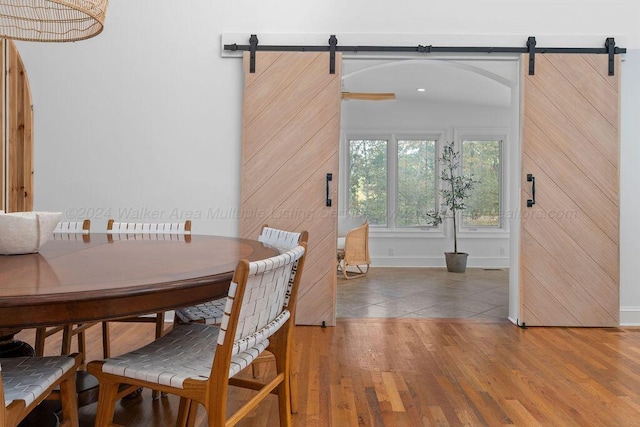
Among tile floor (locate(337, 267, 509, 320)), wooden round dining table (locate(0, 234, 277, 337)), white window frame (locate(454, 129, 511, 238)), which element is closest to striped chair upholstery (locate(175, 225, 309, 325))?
wooden round dining table (locate(0, 234, 277, 337))

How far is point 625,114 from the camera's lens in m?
3.76

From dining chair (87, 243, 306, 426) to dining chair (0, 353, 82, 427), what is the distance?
0.09 m

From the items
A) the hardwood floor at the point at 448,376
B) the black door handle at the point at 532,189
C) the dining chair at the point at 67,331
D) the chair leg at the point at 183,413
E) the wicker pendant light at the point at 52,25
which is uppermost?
the wicker pendant light at the point at 52,25

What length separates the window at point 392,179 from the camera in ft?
24.8

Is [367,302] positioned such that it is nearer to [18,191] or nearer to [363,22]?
[363,22]

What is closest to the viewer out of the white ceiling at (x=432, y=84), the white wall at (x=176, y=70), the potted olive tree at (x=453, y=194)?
the white wall at (x=176, y=70)

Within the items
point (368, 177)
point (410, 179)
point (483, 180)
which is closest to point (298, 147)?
point (368, 177)

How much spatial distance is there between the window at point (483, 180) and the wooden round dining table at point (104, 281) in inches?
242

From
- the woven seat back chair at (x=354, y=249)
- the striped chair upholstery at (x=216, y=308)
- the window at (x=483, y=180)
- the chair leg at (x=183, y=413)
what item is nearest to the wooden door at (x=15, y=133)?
the striped chair upholstery at (x=216, y=308)

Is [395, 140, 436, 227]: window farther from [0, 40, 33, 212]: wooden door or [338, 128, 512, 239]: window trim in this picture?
[0, 40, 33, 212]: wooden door

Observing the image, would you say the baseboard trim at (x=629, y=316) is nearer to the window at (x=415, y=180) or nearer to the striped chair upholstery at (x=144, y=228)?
the striped chair upholstery at (x=144, y=228)

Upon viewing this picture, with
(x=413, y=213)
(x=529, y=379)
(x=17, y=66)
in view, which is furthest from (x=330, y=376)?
(x=413, y=213)

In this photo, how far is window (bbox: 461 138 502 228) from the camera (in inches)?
296

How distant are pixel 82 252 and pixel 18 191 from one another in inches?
95.1
